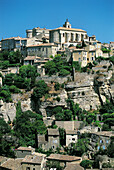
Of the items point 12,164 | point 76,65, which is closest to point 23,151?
point 12,164

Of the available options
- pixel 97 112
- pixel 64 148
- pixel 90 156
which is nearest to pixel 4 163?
pixel 64 148

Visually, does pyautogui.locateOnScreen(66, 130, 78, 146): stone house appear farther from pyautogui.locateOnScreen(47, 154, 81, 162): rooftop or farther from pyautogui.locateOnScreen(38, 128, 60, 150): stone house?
pyautogui.locateOnScreen(47, 154, 81, 162): rooftop

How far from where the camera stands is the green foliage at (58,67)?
54.0 metres

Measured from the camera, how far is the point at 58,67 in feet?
181

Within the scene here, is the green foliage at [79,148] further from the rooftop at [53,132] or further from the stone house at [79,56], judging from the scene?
the stone house at [79,56]

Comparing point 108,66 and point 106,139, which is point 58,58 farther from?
point 106,139

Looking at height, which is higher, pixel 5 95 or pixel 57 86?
pixel 57 86

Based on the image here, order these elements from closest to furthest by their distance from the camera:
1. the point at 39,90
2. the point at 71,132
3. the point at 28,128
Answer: the point at 71,132, the point at 28,128, the point at 39,90

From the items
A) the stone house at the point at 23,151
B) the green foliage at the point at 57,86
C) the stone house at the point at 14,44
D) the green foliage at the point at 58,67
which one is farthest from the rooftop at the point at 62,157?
the stone house at the point at 14,44

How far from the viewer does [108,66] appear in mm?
55156

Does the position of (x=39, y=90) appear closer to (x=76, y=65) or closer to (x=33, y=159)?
(x=76, y=65)

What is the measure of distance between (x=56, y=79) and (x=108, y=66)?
10.5 meters

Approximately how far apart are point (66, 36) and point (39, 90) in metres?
21.6

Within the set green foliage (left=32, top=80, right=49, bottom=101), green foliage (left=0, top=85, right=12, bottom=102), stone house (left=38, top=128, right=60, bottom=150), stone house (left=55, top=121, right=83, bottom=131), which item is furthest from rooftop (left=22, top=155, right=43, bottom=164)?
green foliage (left=0, top=85, right=12, bottom=102)
